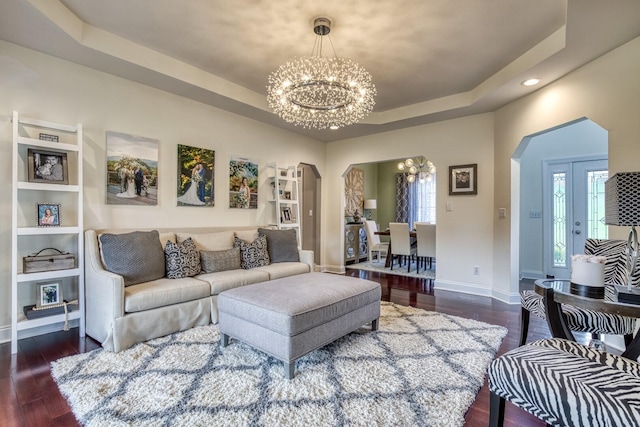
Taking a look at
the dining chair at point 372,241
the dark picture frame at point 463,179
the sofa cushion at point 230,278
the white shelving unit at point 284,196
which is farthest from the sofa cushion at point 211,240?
the dining chair at point 372,241

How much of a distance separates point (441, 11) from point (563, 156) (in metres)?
4.03

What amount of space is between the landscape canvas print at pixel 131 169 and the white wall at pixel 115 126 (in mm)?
65

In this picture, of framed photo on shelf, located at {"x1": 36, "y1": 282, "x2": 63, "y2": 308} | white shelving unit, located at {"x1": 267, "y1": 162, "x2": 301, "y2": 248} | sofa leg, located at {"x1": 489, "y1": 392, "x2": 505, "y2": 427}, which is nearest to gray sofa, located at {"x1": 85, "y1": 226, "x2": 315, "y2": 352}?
framed photo on shelf, located at {"x1": 36, "y1": 282, "x2": 63, "y2": 308}

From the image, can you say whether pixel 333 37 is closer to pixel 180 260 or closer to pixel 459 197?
pixel 180 260

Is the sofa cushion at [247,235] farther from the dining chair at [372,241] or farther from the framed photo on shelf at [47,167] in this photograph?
the dining chair at [372,241]

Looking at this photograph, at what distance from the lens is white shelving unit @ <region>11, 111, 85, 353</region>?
248 cm

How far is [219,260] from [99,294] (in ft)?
3.68

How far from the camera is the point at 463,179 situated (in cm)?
457

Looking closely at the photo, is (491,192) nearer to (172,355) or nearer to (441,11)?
(441,11)

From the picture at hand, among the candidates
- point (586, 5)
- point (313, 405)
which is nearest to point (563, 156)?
point (586, 5)

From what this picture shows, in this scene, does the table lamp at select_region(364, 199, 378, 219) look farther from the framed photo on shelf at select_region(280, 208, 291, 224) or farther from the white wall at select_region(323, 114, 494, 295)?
the framed photo on shelf at select_region(280, 208, 291, 224)

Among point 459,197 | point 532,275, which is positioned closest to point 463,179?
point 459,197

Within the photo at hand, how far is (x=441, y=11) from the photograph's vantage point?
2443 mm

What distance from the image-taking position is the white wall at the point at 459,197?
438cm
